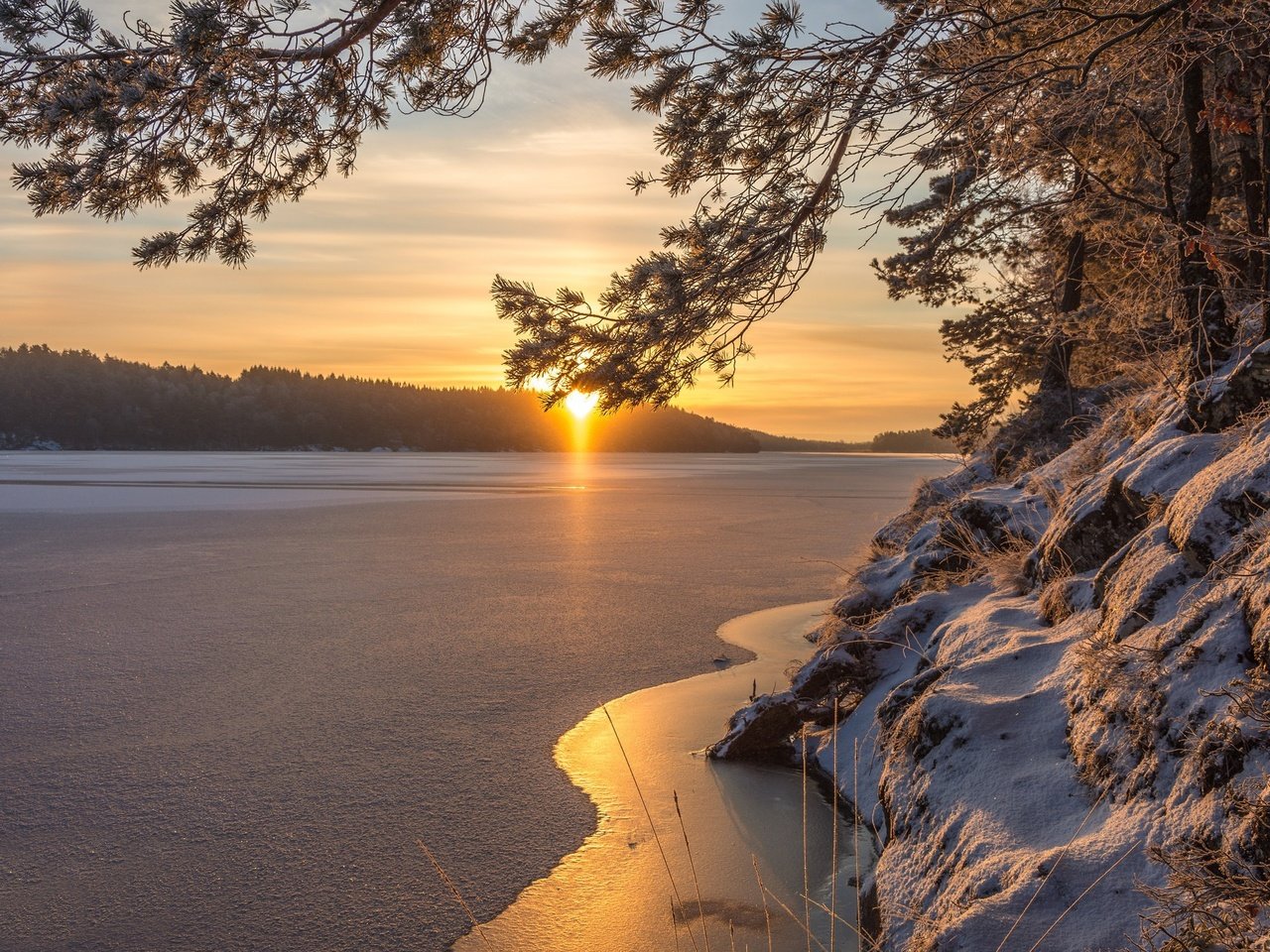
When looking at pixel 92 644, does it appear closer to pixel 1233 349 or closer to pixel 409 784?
pixel 409 784

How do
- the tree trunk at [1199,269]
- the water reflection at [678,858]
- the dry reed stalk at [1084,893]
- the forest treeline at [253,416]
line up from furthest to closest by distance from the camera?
the forest treeline at [253,416] → the tree trunk at [1199,269] → the water reflection at [678,858] → the dry reed stalk at [1084,893]

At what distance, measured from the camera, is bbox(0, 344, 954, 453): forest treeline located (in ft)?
385

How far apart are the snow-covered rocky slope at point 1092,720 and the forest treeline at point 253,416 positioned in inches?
5166

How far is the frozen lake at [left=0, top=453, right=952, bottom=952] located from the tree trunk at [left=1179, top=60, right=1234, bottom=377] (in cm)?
428

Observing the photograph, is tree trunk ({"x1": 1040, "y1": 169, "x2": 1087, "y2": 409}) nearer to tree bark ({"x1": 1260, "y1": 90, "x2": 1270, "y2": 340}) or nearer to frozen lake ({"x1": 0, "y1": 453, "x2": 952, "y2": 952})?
frozen lake ({"x1": 0, "y1": 453, "x2": 952, "y2": 952})

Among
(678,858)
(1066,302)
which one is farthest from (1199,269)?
(1066,302)

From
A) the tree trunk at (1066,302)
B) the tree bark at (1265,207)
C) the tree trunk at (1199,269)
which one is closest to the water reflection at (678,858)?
the tree trunk at (1199,269)

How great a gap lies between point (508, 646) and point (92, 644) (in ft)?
11.6

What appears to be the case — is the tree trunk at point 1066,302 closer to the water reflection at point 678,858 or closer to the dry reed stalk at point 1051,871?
the water reflection at point 678,858

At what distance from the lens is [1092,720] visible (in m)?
3.35

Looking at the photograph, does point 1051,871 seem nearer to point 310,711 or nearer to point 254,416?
point 310,711

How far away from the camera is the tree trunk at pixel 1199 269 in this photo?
16.7 feet

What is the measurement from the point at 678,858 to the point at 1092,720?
1.86 m

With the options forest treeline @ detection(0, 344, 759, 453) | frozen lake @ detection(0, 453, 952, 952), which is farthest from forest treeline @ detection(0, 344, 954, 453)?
frozen lake @ detection(0, 453, 952, 952)
